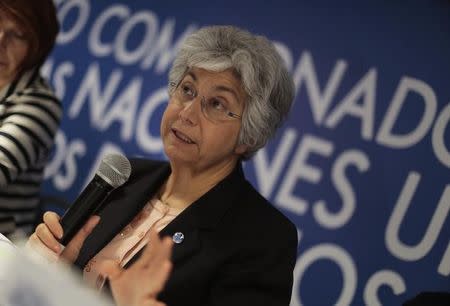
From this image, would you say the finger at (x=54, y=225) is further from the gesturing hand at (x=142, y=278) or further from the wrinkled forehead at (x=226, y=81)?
the wrinkled forehead at (x=226, y=81)

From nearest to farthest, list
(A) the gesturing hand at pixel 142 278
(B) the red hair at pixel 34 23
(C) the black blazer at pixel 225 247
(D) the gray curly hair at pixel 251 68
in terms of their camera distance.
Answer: (A) the gesturing hand at pixel 142 278 → (C) the black blazer at pixel 225 247 → (D) the gray curly hair at pixel 251 68 → (B) the red hair at pixel 34 23

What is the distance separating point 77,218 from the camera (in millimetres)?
1349

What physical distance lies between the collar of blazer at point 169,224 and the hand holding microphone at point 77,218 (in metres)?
0.20

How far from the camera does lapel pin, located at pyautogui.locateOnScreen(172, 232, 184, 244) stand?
1.52 metres

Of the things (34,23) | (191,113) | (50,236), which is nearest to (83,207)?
(50,236)

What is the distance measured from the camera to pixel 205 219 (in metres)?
1.56

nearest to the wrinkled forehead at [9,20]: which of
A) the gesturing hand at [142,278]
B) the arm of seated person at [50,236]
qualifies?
the arm of seated person at [50,236]

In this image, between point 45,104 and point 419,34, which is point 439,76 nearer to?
point 419,34

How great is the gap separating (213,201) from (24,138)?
76cm

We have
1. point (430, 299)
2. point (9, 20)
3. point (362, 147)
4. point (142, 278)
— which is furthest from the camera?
point (362, 147)

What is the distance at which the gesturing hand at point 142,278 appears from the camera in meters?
0.98

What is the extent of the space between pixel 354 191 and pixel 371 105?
322 mm

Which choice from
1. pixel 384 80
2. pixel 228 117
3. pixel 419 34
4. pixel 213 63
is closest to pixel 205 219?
pixel 228 117

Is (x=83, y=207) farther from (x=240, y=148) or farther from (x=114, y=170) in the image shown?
(x=240, y=148)
